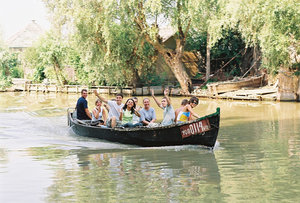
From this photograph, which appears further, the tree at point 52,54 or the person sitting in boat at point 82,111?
the tree at point 52,54

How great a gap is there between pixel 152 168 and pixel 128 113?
3.38 m

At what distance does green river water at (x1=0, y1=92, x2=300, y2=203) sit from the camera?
7.61 meters

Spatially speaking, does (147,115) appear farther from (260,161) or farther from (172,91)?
(172,91)

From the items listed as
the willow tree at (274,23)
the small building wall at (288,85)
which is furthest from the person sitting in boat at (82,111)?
the small building wall at (288,85)

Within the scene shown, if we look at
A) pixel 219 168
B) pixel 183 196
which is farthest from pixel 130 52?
pixel 183 196

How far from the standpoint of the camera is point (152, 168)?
973 cm

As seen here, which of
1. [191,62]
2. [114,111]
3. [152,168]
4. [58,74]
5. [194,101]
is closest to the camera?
[152,168]

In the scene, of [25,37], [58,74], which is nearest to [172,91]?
[58,74]

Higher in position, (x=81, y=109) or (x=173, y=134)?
(x=81, y=109)

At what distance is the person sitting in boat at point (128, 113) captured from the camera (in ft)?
41.8

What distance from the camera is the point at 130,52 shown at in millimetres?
31953

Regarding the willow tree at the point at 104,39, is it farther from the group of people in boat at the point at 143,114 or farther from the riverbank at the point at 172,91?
the group of people in boat at the point at 143,114

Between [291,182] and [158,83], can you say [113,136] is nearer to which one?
[291,182]

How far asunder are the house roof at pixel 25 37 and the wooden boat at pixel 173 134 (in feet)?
160
